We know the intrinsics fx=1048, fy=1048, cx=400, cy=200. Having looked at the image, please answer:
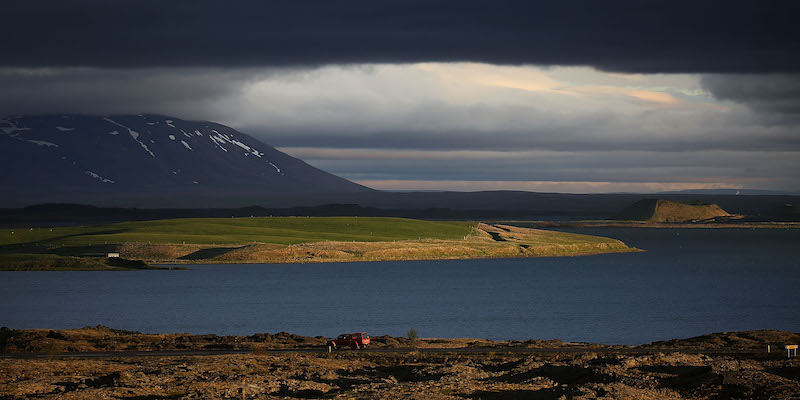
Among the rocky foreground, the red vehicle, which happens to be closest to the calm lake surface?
the red vehicle

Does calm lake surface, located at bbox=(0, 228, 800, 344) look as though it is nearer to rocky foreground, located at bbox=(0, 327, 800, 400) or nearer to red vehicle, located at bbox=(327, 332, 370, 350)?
red vehicle, located at bbox=(327, 332, 370, 350)

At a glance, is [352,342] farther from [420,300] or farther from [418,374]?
[420,300]

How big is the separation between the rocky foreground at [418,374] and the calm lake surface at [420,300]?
84.9 ft

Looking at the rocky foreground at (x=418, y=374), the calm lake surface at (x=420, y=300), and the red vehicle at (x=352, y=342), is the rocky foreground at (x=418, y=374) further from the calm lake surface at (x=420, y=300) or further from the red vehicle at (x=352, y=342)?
the calm lake surface at (x=420, y=300)

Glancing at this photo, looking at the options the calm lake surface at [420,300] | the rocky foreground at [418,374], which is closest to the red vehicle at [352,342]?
the rocky foreground at [418,374]

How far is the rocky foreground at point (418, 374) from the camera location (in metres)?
44.5

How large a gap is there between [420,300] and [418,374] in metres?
71.1

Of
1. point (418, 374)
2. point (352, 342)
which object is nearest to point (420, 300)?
point (352, 342)

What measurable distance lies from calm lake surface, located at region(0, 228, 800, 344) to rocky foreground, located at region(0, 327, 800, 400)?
25.9 metres

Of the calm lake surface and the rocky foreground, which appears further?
the calm lake surface

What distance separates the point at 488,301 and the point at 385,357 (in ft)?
206

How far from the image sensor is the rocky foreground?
4453 centimetres

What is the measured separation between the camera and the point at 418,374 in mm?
51125

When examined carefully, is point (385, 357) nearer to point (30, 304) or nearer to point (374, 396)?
point (374, 396)
